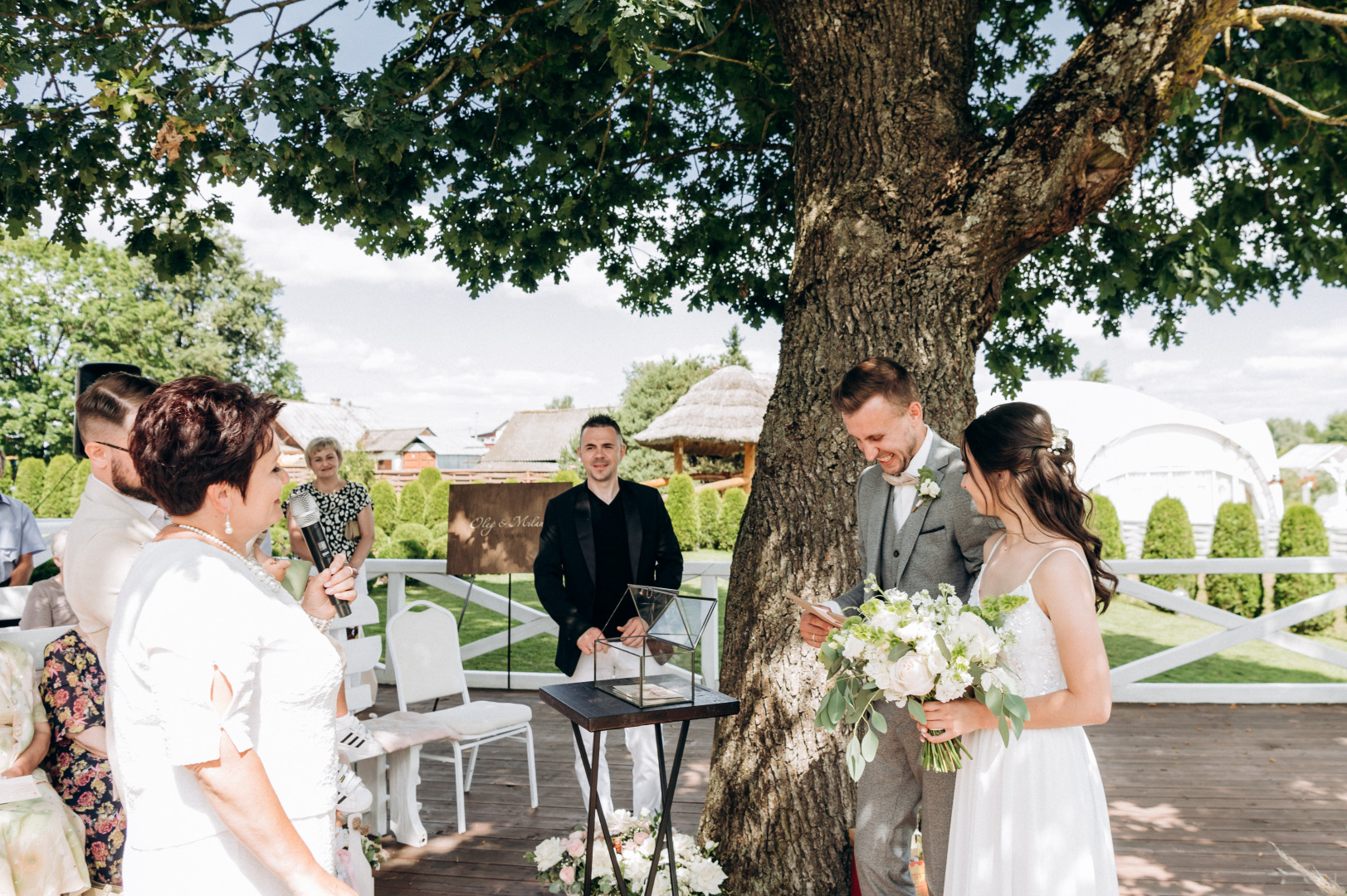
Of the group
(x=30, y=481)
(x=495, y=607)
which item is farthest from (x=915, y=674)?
(x=30, y=481)

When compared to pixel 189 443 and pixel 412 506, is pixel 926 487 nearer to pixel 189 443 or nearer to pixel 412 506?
pixel 189 443

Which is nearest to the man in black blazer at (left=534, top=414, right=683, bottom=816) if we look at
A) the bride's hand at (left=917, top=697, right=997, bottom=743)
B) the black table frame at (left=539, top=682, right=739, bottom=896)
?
the black table frame at (left=539, top=682, right=739, bottom=896)

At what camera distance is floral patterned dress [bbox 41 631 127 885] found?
110 inches

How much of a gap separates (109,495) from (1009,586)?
A: 269 cm

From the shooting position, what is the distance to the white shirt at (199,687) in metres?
1.40

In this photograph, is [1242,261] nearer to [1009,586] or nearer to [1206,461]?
[1009,586]

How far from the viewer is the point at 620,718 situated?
2633mm

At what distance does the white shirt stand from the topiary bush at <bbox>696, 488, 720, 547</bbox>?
56.3 ft

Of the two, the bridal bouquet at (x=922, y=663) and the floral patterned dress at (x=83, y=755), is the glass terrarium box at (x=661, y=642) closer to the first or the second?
the bridal bouquet at (x=922, y=663)

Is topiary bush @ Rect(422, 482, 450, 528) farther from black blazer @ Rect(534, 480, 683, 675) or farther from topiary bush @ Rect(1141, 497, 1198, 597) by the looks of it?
black blazer @ Rect(534, 480, 683, 675)

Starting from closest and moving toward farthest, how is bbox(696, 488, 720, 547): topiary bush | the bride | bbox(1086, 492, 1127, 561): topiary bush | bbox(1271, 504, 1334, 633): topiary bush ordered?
the bride
bbox(1271, 504, 1334, 633): topiary bush
bbox(1086, 492, 1127, 561): topiary bush
bbox(696, 488, 720, 547): topiary bush

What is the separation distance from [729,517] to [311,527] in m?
16.7

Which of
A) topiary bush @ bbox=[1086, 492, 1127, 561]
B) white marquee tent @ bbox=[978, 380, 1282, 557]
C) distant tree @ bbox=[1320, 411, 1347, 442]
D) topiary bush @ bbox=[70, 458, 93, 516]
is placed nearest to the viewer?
topiary bush @ bbox=[1086, 492, 1127, 561]

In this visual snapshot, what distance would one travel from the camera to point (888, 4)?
3.38 meters
